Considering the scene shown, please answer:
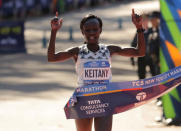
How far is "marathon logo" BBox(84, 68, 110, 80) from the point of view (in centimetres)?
641

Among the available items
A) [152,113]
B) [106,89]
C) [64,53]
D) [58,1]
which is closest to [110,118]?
[106,89]

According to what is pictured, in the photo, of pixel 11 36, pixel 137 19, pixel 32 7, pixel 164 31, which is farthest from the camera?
pixel 32 7

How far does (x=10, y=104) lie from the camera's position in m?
12.4

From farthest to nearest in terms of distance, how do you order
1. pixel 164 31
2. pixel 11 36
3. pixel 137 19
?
1. pixel 11 36
2. pixel 164 31
3. pixel 137 19

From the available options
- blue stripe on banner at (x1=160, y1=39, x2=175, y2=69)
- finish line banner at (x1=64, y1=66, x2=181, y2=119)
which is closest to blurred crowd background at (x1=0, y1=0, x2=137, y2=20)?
blue stripe on banner at (x1=160, y1=39, x2=175, y2=69)

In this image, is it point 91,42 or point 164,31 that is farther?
point 164,31

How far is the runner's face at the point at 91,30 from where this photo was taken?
637 cm

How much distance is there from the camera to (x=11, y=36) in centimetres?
2167

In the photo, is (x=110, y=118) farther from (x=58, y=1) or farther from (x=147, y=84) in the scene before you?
(x=58, y=1)

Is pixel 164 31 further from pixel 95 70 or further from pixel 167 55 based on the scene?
pixel 95 70

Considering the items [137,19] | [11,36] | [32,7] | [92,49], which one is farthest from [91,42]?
[32,7]

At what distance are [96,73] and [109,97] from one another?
29 centimetres

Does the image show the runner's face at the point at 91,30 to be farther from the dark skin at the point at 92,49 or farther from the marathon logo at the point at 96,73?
the marathon logo at the point at 96,73

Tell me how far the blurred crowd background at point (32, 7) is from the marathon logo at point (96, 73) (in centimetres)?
2692
